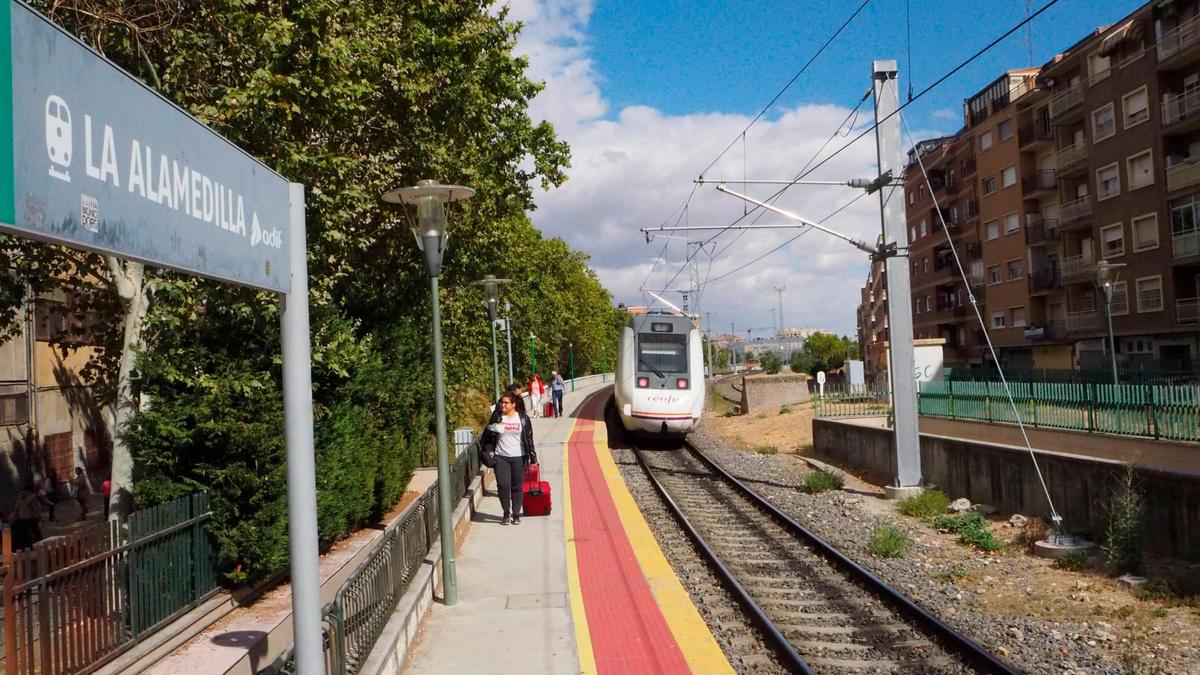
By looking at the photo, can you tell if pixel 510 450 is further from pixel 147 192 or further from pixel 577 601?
pixel 147 192

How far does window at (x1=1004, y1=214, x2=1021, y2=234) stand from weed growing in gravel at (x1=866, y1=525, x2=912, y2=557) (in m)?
37.7

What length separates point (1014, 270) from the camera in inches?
1795

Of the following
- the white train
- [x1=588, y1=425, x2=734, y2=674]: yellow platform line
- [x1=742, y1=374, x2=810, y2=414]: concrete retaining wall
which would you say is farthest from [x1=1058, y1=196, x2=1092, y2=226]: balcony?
[x1=588, y1=425, x2=734, y2=674]: yellow platform line

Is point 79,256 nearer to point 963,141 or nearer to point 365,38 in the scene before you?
point 365,38

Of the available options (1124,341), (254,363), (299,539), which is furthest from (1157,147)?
(299,539)

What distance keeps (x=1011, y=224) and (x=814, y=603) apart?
1636 inches

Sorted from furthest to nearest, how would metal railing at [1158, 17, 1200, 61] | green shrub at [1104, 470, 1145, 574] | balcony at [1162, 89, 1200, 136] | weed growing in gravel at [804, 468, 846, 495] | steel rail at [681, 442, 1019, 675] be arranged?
balcony at [1162, 89, 1200, 136] → metal railing at [1158, 17, 1200, 61] → weed growing in gravel at [804, 468, 846, 495] → green shrub at [1104, 470, 1145, 574] → steel rail at [681, 442, 1019, 675]

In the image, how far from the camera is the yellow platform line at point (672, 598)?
7.15 meters

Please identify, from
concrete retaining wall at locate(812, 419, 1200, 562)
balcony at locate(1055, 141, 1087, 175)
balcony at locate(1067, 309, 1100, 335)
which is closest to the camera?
concrete retaining wall at locate(812, 419, 1200, 562)

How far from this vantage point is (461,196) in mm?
8812

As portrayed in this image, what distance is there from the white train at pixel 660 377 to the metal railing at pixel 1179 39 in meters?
20.6

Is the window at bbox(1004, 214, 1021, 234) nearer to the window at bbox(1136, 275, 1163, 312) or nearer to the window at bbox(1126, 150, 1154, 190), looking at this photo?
the window at bbox(1126, 150, 1154, 190)

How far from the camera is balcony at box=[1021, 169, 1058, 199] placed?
42.4 meters

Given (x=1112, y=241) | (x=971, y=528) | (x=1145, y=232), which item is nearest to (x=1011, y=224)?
(x=1112, y=241)
